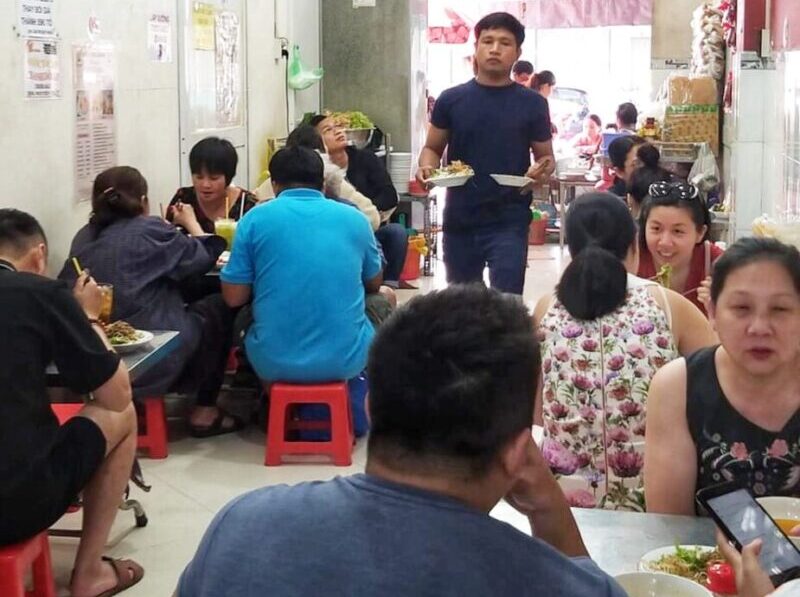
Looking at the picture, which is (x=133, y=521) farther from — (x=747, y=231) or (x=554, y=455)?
(x=747, y=231)

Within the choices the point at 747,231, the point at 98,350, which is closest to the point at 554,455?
the point at 98,350

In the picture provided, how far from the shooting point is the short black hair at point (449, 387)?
1.15m

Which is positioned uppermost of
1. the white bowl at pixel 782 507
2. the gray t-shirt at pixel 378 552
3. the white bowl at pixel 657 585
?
the gray t-shirt at pixel 378 552

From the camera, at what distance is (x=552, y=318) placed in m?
2.74

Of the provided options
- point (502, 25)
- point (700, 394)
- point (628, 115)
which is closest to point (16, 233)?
point (700, 394)

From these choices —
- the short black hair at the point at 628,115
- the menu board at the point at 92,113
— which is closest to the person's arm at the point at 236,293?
the menu board at the point at 92,113

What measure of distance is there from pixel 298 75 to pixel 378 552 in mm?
6811

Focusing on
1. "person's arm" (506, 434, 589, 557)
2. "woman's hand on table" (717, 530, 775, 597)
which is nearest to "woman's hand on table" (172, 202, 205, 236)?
"person's arm" (506, 434, 589, 557)

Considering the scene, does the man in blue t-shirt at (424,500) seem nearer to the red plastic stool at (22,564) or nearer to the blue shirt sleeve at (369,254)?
the red plastic stool at (22,564)

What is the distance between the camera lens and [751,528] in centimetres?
153

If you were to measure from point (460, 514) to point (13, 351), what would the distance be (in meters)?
1.79

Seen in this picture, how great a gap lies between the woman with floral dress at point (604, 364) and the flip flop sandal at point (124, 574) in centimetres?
137

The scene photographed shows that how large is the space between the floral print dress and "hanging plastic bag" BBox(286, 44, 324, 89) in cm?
524

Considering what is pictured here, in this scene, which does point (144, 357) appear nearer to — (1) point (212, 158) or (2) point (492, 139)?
(1) point (212, 158)
